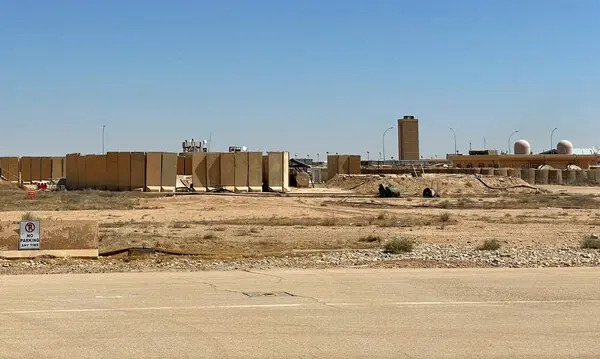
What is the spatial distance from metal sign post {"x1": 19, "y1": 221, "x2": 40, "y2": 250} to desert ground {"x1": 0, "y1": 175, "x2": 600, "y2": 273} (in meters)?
0.51

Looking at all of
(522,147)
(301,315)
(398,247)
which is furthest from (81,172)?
(522,147)

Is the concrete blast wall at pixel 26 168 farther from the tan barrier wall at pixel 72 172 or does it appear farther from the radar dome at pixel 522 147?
the radar dome at pixel 522 147

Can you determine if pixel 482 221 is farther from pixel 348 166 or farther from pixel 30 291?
pixel 348 166

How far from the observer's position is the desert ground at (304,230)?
18359 millimetres

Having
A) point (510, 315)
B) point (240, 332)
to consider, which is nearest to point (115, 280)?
point (240, 332)

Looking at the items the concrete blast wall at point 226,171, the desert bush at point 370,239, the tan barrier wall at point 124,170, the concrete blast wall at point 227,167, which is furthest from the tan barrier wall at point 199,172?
the desert bush at point 370,239

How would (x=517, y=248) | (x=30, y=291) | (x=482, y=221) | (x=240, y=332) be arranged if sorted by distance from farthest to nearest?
(x=482, y=221) → (x=517, y=248) → (x=30, y=291) → (x=240, y=332)

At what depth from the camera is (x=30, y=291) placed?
510 inches

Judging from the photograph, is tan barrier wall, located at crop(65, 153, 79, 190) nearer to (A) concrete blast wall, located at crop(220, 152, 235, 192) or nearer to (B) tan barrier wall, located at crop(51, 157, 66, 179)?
(A) concrete blast wall, located at crop(220, 152, 235, 192)

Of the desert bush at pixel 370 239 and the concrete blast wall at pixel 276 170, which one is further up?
the concrete blast wall at pixel 276 170

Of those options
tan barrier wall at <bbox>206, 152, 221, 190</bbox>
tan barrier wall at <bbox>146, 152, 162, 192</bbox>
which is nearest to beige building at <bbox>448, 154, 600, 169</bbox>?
tan barrier wall at <bbox>206, 152, 221, 190</bbox>

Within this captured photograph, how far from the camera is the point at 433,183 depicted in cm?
6844

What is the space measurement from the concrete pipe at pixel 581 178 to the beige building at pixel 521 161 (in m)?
26.9

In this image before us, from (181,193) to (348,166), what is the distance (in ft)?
103
